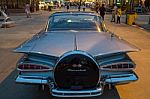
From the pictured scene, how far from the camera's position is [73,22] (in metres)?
8.94

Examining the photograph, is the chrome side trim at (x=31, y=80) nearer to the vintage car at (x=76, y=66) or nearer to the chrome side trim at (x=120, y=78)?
the vintage car at (x=76, y=66)

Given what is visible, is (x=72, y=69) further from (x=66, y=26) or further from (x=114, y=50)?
(x=66, y=26)

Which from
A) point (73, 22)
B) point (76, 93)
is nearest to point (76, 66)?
point (76, 93)

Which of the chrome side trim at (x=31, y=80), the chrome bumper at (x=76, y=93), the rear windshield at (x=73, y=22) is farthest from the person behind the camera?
the rear windshield at (x=73, y=22)

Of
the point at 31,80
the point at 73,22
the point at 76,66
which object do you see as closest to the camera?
the point at 76,66

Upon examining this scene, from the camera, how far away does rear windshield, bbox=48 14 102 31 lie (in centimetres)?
876

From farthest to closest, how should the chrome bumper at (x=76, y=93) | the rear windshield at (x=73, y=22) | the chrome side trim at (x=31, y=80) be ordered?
the rear windshield at (x=73, y=22)
the chrome side trim at (x=31, y=80)
the chrome bumper at (x=76, y=93)

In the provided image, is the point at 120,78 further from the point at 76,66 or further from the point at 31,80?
the point at 31,80

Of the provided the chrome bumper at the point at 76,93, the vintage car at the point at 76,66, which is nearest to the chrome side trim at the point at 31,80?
the vintage car at the point at 76,66

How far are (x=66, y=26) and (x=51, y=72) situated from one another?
2.58 m

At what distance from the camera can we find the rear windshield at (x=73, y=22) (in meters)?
8.76

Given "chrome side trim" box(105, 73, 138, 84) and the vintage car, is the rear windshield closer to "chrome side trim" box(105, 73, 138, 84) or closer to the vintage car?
the vintage car

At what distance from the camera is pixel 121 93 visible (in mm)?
7602

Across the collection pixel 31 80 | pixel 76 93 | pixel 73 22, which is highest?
pixel 73 22
